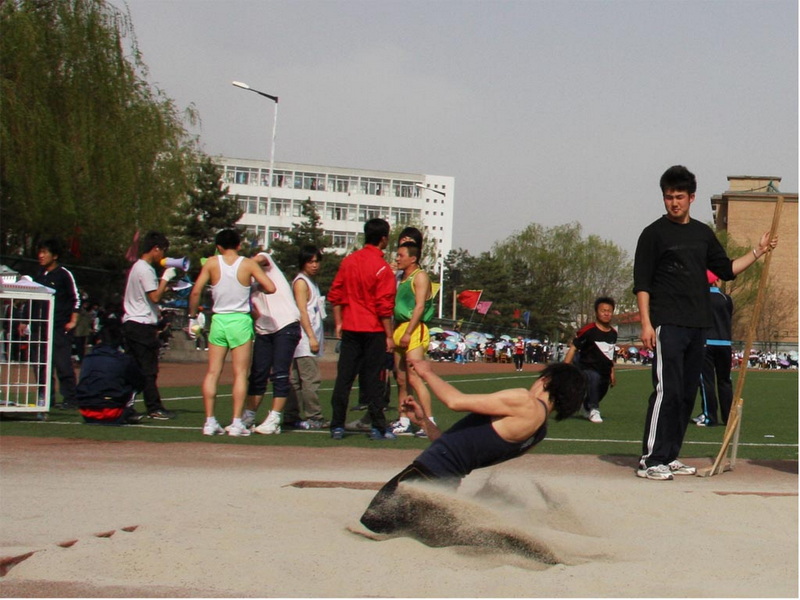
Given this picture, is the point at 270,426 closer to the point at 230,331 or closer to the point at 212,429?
the point at 212,429

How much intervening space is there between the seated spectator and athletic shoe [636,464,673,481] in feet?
18.4

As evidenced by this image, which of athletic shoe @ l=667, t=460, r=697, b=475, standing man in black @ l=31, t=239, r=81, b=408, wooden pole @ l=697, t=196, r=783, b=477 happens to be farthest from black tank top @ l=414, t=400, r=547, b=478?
standing man in black @ l=31, t=239, r=81, b=408

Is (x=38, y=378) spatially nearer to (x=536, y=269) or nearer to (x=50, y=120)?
(x=50, y=120)

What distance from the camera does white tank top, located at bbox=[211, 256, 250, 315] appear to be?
9.59 m

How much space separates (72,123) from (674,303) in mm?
19745

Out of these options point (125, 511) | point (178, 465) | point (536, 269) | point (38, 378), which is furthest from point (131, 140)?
point (536, 269)

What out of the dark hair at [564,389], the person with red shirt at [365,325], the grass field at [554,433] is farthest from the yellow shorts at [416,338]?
the dark hair at [564,389]

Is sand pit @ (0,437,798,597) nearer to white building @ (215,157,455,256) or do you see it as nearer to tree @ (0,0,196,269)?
tree @ (0,0,196,269)

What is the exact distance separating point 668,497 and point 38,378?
25.0 ft

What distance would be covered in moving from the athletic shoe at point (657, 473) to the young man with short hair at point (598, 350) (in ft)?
17.2

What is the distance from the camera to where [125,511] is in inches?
222

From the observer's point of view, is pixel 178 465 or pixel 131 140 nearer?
pixel 178 465

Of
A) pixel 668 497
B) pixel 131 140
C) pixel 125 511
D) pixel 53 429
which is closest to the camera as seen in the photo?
pixel 125 511

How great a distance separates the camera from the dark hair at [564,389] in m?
5.41
